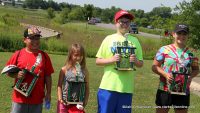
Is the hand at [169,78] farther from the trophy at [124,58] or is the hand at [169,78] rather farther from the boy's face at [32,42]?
the boy's face at [32,42]

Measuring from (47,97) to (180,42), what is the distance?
2.05 meters

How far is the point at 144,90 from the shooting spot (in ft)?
37.1

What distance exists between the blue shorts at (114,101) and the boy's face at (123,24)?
874 mm

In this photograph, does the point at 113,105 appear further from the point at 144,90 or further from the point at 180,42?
the point at 144,90

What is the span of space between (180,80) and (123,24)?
1141mm

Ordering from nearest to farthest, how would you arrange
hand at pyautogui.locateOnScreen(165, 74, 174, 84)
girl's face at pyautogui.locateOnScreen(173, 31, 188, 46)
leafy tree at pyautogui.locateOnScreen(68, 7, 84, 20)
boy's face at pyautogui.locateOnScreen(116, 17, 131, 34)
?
1. boy's face at pyautogui.locateOnScreen(116, 17, 131, 34)
2. hand at pyautogui.locateOnScreen(165, 74, 174, 84)
3. girl's face at pyautogui.locateOnScreen(173, 31, 188, 46)
4. leafy tree at pyautogui.locateOnScreen(68, 7, 84, 20)

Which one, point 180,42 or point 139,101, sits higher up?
point 180,42

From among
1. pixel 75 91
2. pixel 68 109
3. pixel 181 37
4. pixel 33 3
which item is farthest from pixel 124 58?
pixel 33 3

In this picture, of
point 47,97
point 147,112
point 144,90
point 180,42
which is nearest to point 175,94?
point 180,42

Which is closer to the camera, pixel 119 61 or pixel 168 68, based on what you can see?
pixel 119 61

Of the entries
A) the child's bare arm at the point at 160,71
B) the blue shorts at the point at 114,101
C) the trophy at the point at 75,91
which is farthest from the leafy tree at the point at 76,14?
the blue shorts at the point at 114,101

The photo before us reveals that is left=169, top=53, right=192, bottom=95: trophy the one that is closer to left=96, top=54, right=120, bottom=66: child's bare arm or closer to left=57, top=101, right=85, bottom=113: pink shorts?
left=96, top=54, right=120, bottom=66: child's bare arm

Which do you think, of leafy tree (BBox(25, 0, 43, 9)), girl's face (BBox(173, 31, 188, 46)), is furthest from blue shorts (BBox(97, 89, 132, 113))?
leafy tree (BBox(25, 0, 43, 9))

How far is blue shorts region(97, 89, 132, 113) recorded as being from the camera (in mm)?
5312
